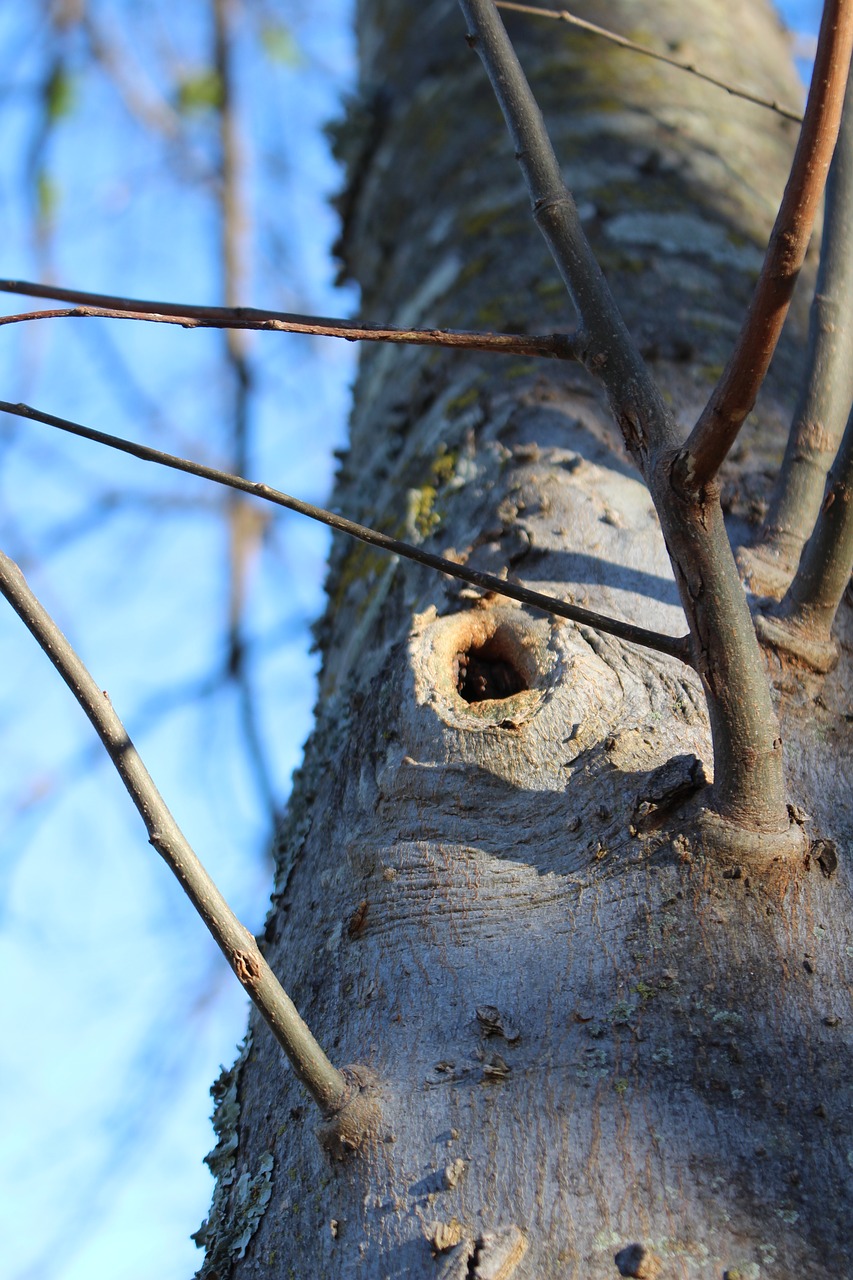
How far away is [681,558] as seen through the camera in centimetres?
74

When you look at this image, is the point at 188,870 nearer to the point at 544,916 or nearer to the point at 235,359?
the point at 544,916

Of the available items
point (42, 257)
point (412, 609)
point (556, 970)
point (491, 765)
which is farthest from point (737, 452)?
point (42, 257)

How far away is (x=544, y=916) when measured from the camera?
2.49 feet

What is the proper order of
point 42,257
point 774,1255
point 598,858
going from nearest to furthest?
1. point 774,1255
2. point 598,858
3. point 42,257

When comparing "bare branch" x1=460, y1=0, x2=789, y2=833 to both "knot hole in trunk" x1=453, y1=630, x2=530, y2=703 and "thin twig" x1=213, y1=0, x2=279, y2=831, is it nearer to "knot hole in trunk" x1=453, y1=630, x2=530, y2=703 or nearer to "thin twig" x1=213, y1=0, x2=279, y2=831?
"knot hole in trunk" x1=453, y1=630, x2=530, y2=703

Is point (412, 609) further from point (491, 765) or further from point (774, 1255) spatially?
point (774, 1255)

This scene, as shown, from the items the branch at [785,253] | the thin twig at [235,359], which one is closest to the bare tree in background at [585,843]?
the branch at [785,253]

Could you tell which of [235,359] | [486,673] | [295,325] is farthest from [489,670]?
[235,359]

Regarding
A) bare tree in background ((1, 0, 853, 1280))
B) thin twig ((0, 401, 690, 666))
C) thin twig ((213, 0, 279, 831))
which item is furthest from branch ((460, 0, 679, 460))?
thin twig ((213, 0, 279, 831))

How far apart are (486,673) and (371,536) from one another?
0.29 m

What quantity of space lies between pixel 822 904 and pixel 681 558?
0.82ft

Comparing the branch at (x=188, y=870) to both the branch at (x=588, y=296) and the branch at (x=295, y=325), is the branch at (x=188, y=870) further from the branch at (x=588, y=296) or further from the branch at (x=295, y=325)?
the branch at (x=588, y=296)

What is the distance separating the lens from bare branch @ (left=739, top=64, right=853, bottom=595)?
99 cm

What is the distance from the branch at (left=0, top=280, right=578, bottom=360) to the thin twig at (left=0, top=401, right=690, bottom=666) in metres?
→ 0.07
